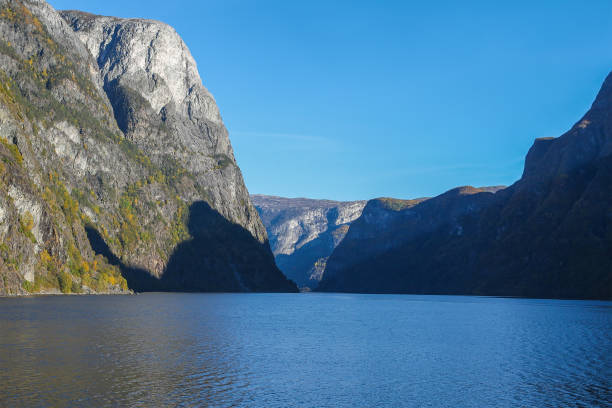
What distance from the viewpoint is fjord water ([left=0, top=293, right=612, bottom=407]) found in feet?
130

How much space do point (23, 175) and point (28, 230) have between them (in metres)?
17.5

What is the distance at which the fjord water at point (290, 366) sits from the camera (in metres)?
39.8

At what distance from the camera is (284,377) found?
47562 mm

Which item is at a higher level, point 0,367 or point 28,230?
point 28,230

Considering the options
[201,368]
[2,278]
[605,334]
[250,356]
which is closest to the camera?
[201,368]

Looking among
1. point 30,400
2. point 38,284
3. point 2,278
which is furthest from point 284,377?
point 38,284

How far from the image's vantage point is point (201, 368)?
49938 mm

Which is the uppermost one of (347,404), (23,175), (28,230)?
(23,175)

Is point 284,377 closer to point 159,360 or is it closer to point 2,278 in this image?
point 159,360

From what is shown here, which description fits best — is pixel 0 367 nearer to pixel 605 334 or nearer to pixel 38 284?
pixel 605 334

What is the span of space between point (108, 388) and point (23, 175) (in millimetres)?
156322

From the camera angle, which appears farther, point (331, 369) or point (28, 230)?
point (28, 230)

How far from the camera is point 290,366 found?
53000mm

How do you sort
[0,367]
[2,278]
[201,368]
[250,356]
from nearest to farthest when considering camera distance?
[0,367]
[201,368]
[250,356]
[2,278]
